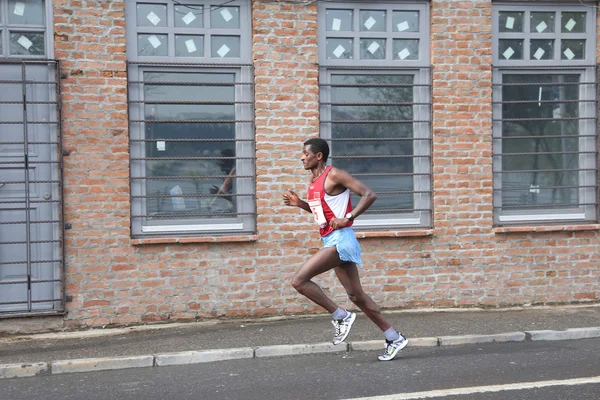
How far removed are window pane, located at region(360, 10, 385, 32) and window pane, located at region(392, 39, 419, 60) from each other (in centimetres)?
Answer: 26

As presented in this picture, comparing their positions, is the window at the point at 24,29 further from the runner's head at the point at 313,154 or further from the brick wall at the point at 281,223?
the runner's head at the point at 313,154

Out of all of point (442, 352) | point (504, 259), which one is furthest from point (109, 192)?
point (504, 259)

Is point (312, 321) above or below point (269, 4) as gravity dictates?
below

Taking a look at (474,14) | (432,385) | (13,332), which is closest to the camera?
(432,385)

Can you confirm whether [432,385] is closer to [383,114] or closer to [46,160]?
[383,114]

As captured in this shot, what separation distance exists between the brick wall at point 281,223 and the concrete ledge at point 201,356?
1.74 metres

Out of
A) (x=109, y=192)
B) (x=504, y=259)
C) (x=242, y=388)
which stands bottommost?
(x=242, y=388)

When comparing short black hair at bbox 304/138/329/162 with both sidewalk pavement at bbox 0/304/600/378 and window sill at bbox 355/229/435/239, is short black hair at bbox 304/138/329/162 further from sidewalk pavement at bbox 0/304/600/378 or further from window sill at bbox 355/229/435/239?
window sill at bbox 355/229/435/239

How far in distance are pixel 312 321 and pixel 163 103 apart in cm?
301

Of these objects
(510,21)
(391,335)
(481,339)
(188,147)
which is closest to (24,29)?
(188,147)

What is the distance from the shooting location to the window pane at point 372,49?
10.0 m

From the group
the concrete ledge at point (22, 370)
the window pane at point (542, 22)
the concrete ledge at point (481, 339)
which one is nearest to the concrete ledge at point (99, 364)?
the concrete ledge at point (22, 370)

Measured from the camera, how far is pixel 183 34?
31.4 feet

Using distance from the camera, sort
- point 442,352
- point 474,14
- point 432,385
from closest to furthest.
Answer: point 432,385
point 442,352
point 474,14
